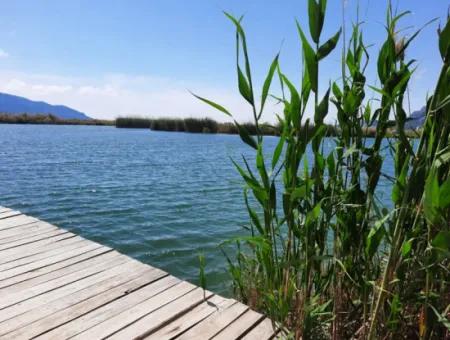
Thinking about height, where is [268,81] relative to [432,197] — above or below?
above

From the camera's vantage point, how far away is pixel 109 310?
1.72 m

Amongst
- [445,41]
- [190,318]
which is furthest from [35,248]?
[445,41]

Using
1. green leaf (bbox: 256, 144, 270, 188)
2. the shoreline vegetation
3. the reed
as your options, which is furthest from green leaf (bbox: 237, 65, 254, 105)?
the shoreline vegetation

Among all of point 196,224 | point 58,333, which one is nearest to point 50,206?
point 196,224

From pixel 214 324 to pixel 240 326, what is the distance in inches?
4.9

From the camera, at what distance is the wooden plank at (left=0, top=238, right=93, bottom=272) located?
217 cm

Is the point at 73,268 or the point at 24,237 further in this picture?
the point at 24,237

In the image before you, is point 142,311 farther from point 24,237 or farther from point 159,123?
point 159,123

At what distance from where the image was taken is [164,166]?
9.80 metres

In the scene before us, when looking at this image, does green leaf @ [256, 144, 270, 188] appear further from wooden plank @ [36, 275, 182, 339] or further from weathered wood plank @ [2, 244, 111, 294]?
weathered wood plank @ [2, 244, 111, 294]

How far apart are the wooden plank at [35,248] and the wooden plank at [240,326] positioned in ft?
4.98

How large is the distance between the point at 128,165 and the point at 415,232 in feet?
30.2

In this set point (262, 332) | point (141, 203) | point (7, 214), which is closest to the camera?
point (262, 332)


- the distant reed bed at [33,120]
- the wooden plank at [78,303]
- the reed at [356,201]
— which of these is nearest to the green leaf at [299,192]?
the reed at [356,201]
